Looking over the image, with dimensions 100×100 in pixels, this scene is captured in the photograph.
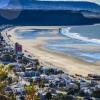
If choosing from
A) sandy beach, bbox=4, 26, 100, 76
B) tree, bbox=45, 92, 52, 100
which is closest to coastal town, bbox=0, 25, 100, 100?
tree, bbox=45, 92, 52, 100

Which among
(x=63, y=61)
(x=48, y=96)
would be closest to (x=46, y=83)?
(x=48, y=96)

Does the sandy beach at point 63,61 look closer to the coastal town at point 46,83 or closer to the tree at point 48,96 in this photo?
the coastal town at point 46,83

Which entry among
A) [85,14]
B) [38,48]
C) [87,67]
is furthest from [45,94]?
[85,14]

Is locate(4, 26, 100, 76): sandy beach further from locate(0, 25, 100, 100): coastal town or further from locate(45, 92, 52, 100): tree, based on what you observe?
locate(45, 92, 52, 100): tree

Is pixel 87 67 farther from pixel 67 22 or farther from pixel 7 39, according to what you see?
pixel 67 22

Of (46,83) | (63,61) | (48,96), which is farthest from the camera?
(63,61)

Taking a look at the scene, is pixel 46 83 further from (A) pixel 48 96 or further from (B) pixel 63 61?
(B) pixel 63 61

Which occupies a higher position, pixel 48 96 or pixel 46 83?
pixel 48 96

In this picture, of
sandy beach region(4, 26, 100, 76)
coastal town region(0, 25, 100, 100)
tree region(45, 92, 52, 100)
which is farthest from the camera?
sandy beach region(4, 26, 100, 76)

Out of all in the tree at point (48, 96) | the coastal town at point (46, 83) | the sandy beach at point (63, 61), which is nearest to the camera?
the tree at point (48, 96)

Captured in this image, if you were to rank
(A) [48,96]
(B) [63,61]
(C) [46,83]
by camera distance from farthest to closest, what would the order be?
(B) [63,61] < (C) [46,83] < (A) [48,96]

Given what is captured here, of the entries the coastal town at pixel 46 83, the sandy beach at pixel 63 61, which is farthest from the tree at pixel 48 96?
the sandy beach at pixel 63 61
